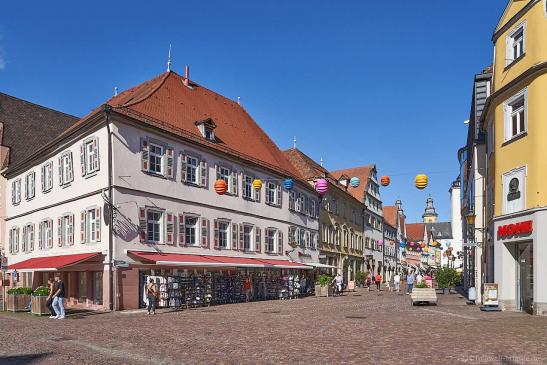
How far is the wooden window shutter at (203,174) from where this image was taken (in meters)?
30.2

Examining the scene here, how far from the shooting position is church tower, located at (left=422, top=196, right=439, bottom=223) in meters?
196

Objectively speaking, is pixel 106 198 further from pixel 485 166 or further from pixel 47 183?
pixel 485 166

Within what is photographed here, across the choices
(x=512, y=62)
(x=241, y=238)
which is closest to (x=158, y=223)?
(x=241, y=238)

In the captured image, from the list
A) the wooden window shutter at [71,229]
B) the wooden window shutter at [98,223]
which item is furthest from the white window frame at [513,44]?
the wooden window shutter at [71,229]

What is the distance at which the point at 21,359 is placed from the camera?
35.9 ft

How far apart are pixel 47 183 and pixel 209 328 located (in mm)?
18682

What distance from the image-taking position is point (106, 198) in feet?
80.7

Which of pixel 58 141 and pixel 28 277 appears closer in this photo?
pixel 58 141

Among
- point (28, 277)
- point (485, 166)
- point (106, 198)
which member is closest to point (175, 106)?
point (106, 198)

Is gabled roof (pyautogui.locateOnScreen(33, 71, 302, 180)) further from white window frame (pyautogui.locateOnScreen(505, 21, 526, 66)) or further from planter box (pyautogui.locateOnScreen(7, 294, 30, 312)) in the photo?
white window frame (pyautogui.locateOnScreen(505, 21, 526, 66))

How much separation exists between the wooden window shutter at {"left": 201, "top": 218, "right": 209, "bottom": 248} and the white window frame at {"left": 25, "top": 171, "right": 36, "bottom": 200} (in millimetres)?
10689

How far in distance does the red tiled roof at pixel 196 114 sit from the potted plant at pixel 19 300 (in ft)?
26.6

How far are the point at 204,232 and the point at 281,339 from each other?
16.9 meters

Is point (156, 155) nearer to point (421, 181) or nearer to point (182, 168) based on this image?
point (182, 168)
